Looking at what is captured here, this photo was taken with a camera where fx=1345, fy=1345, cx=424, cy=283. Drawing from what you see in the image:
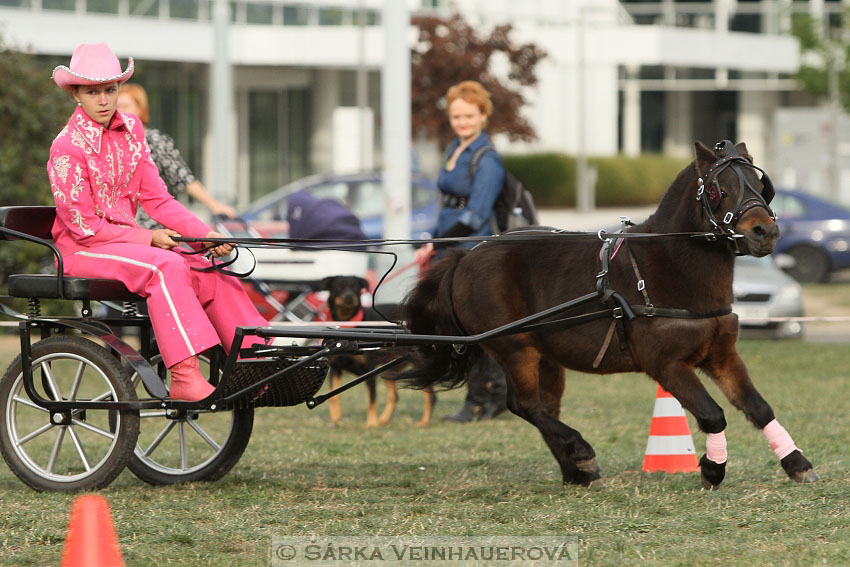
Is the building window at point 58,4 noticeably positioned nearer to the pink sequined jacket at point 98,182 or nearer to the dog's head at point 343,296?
the dog's head at point 343,296

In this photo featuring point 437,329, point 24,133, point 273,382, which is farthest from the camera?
point 24,133

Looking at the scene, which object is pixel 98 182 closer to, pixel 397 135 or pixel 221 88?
pixel 397 135

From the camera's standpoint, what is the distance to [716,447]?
6.48 m

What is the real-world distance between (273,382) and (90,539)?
243 cm

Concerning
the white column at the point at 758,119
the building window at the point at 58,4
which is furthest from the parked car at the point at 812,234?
the white column at the point at 758,119

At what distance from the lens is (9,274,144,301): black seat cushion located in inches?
258

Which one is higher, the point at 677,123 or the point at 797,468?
the point at 677,123

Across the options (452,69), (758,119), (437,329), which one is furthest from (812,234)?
(758,119)

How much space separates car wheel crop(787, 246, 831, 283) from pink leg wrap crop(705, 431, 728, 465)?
1636cm

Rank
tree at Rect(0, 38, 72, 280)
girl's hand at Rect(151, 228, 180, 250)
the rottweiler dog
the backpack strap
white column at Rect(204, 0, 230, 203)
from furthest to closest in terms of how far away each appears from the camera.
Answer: white column at Rect(204, 0, 230, 203)
tree at Rect(0, 38, 72, 280)
the rottweiler dog
the backpack strap
girl's hand at Rect(151, 228, 180, 250)

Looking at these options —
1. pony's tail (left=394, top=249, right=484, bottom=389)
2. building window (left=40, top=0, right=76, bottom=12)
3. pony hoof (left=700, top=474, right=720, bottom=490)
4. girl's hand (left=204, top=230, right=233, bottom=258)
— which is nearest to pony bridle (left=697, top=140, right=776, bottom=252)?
pony hoof (left=700, top=474, right=720, bottom=490)

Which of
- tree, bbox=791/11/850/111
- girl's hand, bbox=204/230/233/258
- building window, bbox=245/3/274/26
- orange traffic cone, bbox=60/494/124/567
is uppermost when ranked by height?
building window, bbox=245/3/274/26

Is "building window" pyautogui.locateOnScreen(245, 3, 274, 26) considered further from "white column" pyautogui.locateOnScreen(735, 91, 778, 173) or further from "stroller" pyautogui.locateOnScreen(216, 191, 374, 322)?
"stroller" pyautogui.locateOnScreen(216, 191, 374, 322)

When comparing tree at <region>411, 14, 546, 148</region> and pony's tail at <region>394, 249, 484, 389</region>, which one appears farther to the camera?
tree at <region>411, 14, 546, 148</region>
